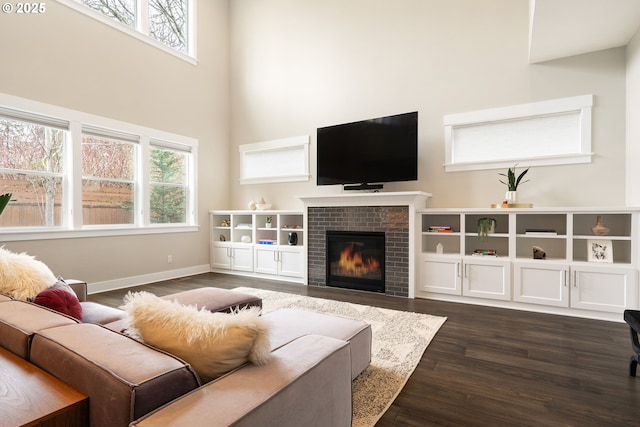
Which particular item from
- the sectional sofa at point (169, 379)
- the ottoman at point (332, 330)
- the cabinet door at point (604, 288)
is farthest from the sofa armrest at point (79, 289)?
the cabinet door at point (604, 288)

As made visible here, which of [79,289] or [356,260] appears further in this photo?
[356,260]

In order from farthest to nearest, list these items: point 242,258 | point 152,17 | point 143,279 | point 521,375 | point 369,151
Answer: point 242,258, point 152,17, point 143,279, point 369,151, point 521,375

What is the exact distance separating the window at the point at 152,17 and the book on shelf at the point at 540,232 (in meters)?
5.92

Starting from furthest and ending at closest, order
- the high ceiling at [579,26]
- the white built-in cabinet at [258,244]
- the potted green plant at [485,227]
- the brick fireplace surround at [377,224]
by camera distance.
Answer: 1. the white built-in cabinet at [258,244]
2. the brick fireplace surround at [377,224]
3. the potted green plant at [485,227]
4. the high ceiling at [579,26]

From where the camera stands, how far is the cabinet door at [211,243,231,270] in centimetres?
587

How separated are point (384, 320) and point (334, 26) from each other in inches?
183

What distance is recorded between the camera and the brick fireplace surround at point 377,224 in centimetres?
422

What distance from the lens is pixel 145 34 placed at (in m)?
5.11

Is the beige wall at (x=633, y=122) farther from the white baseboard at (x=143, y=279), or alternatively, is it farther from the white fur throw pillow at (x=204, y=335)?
the white baseboard at (x=143, y=279)

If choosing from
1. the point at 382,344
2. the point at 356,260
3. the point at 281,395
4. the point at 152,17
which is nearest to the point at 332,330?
the point at 382,344

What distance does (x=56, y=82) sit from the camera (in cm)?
412

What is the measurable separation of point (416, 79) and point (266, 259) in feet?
11.8

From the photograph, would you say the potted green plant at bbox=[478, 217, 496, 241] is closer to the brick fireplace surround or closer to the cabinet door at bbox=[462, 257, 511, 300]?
the cabinet door at bbox=[462, 257, 511, 300]

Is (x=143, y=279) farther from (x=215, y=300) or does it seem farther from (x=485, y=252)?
(x=485, y=252)
